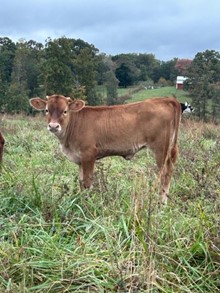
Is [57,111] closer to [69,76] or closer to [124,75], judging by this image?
[69,76]

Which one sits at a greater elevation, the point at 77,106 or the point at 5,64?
the point at 77,106

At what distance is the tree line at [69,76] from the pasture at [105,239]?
72.8 feet

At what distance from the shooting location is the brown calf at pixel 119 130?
7.42 m

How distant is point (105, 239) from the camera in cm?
432

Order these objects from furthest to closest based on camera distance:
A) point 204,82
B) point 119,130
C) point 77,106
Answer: point 204,82 < point 119,130 < point 77,106

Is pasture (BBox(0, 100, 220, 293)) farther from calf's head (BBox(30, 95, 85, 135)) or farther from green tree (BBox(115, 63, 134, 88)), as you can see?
green tree (BBox(115, 63, 134, 88))

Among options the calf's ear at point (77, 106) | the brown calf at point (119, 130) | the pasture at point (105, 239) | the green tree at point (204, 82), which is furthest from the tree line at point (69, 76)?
the pasture at point (105, 239)

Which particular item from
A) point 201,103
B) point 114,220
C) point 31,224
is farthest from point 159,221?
point 201,103

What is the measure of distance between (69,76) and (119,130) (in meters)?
27.2

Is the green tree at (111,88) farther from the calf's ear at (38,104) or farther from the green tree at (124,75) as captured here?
the calf's ear at (38,104)

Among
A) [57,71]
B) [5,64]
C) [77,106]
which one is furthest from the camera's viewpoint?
[5,64]

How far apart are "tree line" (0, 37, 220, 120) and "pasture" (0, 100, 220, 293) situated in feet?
72.8

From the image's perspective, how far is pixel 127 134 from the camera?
7.69 m

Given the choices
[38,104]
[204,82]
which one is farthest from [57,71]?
[38,104]
